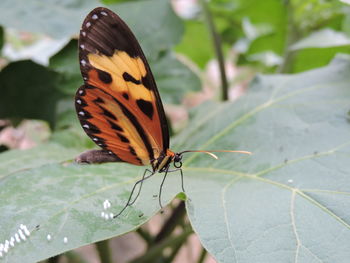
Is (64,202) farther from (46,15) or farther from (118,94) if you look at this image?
(46,15)

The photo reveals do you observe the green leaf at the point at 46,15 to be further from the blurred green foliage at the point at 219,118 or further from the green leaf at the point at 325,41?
the green leaf at the point at 325,41

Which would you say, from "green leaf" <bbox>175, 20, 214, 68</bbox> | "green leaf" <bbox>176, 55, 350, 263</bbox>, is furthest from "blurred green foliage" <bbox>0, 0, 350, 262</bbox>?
"green leaf" <bbox>175, 20, 214, 68</bbox>

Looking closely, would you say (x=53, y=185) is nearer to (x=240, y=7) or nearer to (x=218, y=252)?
(x=218, y=252)

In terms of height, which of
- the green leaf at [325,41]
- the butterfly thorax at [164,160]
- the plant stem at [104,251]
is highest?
the green leaf at [325,41]

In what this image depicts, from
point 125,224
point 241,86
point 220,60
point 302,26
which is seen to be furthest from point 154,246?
point 241,86

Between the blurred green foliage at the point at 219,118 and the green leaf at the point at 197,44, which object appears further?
the green leaf at the point at 197,44

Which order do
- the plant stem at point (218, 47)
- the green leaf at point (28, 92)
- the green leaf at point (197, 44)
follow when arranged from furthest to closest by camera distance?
the green leaf at point (197, 44)
the plant stem at point (218, 47)
the green leaf at point (28, 92)

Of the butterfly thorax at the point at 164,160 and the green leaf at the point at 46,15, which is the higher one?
the green leaf at the point at 46,15

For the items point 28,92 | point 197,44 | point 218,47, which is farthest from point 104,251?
point 197,44

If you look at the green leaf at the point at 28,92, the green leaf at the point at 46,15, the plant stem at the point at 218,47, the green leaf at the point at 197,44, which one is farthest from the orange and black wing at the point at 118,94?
the green leaf at the point at 197,44
